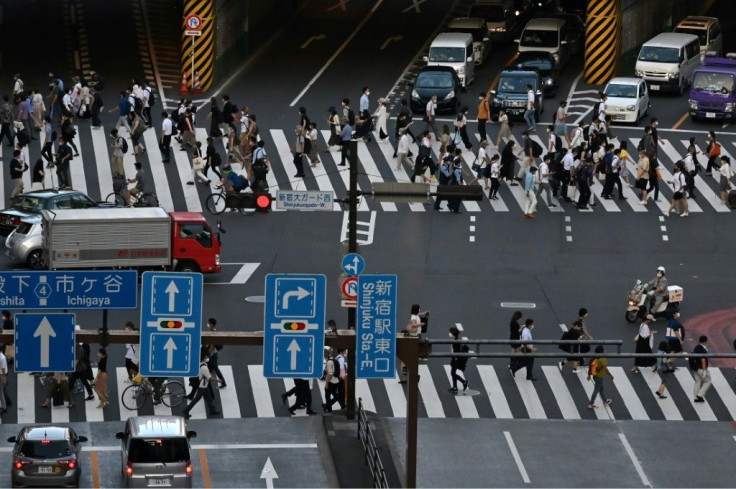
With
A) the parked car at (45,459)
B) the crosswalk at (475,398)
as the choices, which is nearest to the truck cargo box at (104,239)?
the crosswalk at (475,398)

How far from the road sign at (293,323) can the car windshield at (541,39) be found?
41862 mm

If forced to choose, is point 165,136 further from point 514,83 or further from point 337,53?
point 337,53

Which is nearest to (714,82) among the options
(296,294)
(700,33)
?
(700,33)

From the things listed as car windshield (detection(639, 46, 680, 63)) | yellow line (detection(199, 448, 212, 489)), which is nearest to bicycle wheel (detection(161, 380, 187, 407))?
yellow line (detection(199, 448, 212, 489))

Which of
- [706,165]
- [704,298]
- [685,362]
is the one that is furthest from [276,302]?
[706,165]

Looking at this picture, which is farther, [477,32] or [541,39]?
[477,32]

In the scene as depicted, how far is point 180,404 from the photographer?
3975 cm

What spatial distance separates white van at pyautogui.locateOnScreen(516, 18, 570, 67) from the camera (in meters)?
69.6

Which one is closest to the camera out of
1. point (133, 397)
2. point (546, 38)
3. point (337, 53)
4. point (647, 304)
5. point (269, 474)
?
point (269, 474)

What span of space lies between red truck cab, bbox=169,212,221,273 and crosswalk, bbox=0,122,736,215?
19.7 feet

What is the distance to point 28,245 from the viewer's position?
155ft

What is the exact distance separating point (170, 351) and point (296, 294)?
2376mm

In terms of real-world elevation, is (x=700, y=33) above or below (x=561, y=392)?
above

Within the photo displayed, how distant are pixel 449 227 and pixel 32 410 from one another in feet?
54.6
